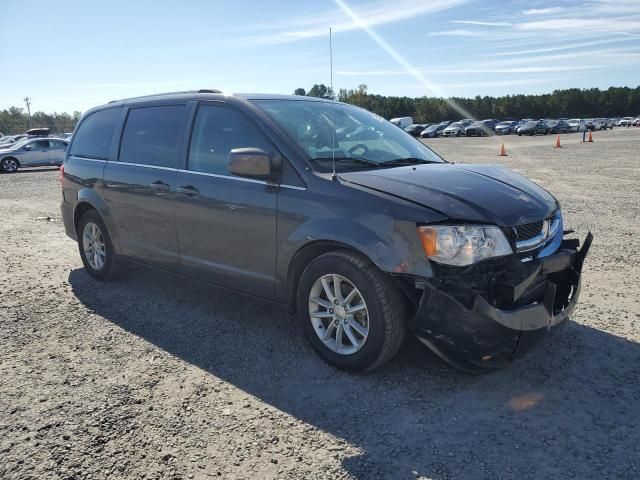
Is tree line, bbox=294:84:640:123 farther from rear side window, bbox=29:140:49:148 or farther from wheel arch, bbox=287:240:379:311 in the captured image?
wheel arch, bbox=287:240:379:311

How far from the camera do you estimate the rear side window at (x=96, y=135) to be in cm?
548

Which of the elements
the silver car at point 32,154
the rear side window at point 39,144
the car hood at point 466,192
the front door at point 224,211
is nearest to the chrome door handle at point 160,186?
the front door at point 224,211

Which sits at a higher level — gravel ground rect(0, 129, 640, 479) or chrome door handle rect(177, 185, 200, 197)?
chrome door handle rect(177, 185, 200, 197)

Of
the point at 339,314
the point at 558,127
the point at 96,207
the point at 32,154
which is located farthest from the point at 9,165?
the point at 558,127

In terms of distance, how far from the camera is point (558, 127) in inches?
2207

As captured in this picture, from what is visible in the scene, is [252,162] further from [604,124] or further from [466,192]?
[604,124]

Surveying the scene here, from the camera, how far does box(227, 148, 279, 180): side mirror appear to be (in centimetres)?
367

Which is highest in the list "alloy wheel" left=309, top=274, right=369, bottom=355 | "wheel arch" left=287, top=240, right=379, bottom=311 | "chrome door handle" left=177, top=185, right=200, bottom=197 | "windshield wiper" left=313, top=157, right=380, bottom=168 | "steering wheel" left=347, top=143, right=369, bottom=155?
"steering wheel" left=347, top=143, right=369, bottom=155

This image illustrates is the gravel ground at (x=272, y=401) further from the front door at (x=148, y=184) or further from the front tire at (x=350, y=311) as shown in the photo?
the front door at (x=148, y=184)

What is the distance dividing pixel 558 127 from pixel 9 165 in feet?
170

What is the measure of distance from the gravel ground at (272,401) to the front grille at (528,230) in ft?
3.00

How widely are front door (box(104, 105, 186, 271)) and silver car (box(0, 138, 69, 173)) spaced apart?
62.0 feet

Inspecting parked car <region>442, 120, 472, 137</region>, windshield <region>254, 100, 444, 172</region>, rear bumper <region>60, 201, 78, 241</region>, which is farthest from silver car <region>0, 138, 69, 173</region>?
parked car <region>442, 120, 472, 137</region>

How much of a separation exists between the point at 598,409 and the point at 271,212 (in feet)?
7.84
